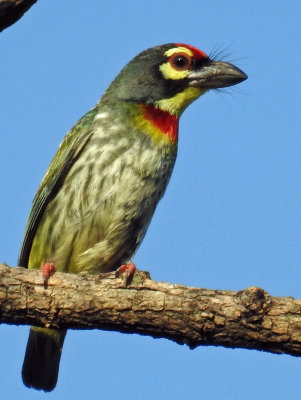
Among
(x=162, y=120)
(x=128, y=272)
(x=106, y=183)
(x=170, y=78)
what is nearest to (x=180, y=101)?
(x=170, y=78)

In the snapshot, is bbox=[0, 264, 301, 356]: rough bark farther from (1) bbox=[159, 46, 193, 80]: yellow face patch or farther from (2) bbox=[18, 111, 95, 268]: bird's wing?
(1) bbox=[159, 46, 193, 80]: yellow face patch

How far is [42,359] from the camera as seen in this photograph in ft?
21.1

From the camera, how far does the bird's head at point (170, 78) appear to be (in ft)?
22.0

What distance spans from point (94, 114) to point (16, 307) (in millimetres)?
2278

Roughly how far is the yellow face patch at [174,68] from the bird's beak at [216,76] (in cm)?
7

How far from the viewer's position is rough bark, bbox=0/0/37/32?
14.3 feet

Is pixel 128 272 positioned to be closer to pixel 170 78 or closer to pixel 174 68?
pixel 170 78

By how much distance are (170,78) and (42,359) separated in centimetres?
260

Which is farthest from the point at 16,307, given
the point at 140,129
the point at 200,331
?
the point at 140,129

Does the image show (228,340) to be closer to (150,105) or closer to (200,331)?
(200,331)

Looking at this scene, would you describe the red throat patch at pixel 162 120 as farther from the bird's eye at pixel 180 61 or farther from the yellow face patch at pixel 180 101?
the bird's eye at pixel 180 61

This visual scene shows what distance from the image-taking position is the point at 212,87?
6.81 meters

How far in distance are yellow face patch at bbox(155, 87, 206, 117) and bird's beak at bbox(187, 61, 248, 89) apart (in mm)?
58

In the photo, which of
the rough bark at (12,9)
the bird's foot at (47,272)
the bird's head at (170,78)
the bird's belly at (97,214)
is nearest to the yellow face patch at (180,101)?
the bird's head at (170,78)
